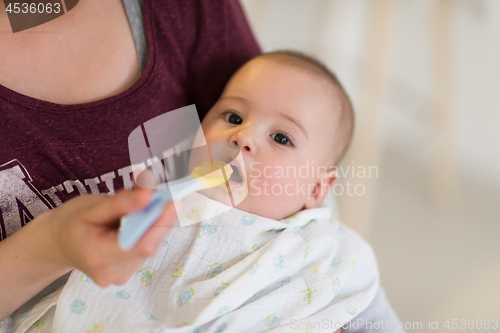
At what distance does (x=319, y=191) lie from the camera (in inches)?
35.4

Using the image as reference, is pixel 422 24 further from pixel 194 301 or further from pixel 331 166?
pixel 194 301

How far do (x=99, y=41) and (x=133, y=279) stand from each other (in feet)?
1.55

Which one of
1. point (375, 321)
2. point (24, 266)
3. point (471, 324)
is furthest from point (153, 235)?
point (471, 324)

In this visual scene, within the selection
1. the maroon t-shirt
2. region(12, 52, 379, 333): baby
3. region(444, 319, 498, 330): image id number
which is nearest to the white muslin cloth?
region(12, 52, 379, 333): baby

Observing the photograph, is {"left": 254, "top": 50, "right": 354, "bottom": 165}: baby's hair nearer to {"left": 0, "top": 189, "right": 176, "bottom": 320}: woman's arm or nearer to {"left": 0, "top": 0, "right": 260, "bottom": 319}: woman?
{"left": 0, "top": 0, "right": 260, "bottom": 319}: woman

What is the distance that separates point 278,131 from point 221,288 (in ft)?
1.15

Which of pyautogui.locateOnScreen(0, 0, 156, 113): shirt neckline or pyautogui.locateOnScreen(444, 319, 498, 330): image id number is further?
pyautogui.locateOnScreen(444, 319, 498, 330): image id number

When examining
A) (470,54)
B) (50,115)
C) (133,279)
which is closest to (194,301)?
(133,279)

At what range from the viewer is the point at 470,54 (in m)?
1.48

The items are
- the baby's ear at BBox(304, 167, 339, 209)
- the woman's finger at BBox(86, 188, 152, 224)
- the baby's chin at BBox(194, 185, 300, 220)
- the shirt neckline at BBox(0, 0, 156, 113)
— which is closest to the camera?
the woman's finger at BBox(86, 188, 152, 224)

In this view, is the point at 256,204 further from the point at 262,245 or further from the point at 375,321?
the point at 375,321

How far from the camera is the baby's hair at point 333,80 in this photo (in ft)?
2.95

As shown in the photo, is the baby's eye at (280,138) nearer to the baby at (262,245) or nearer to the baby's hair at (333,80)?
the baby at (262,245)

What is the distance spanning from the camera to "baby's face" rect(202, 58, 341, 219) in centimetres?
77
